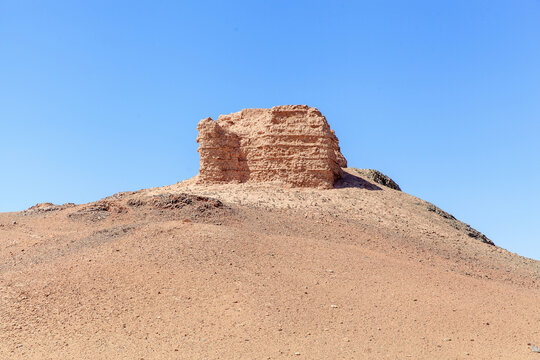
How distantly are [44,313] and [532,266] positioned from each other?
17281mm

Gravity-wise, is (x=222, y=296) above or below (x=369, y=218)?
below

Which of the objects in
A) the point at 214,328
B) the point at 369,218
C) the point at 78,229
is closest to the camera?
the point at 214,328

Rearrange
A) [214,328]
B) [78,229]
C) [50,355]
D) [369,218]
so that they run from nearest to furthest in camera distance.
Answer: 1. [50,355]
2. [214,328]
3. [78,229]
4. [369,218]

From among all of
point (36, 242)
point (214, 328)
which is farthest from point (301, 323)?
point (36, 242)

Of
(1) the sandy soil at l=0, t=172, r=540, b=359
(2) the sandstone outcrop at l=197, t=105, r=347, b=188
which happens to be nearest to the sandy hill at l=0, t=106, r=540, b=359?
(1) the sandy soil at l=0, t=172, r=540, b=359

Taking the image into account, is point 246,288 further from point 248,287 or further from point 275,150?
point 275,150

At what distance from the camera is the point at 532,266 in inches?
797

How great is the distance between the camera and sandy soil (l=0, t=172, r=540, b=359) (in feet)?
32.3

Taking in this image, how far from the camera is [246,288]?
38.8 feet

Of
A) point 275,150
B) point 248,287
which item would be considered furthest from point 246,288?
point 275,150

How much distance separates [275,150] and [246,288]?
37.5ft

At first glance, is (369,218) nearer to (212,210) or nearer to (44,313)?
(212,210)

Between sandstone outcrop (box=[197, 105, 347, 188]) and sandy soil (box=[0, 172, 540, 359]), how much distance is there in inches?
122

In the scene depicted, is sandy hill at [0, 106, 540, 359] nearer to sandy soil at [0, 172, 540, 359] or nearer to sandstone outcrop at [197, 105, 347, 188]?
sandy soil at [0, 172, 540, 359]
